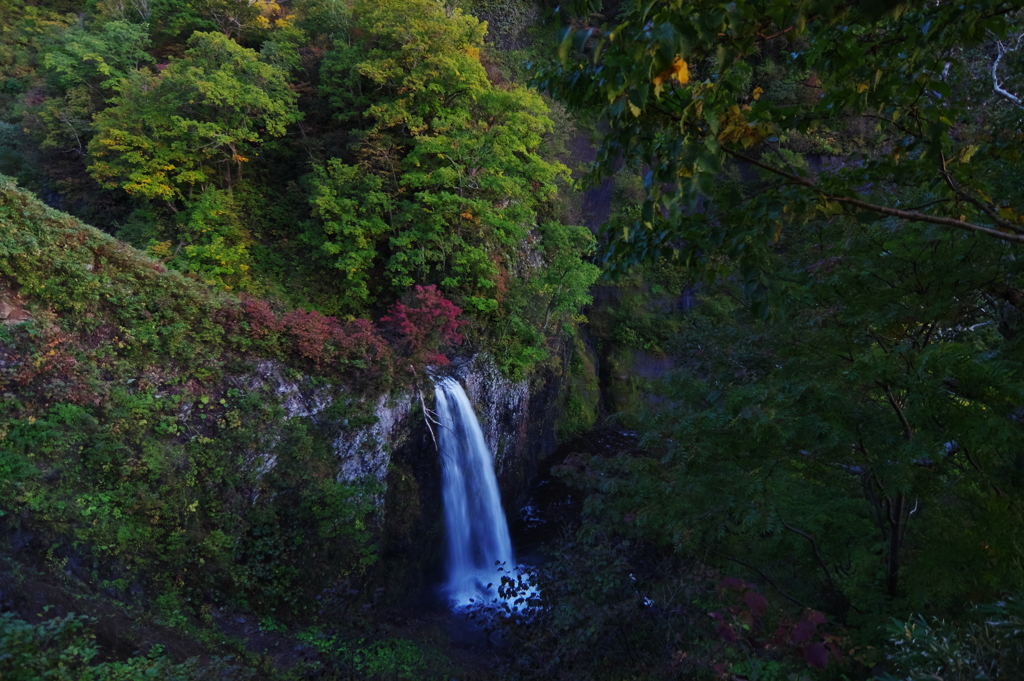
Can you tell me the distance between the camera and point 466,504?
9.93 m

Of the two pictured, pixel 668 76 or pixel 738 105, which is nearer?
pixel 668 76

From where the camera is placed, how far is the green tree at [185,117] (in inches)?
361

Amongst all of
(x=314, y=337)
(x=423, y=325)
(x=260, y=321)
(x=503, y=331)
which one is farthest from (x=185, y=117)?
(x=503, y=331)

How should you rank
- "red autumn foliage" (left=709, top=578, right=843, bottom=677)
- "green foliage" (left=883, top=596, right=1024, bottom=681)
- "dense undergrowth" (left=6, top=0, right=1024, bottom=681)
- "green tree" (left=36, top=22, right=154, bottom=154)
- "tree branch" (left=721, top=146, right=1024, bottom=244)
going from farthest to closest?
"green tree" (left=36, top=22, right=154, bottom=154), "red autumn foliage" (left=709, top=578, right=843, bottom=677), "dense undergrowth" (left=6, top=0, right=1024, bottom=681), "green foliage" (left=883, top=596, right=1024, bottom=681), "tree branch" (left=721, top=146, right=1024, bottom=244)

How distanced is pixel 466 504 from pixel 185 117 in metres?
8.57

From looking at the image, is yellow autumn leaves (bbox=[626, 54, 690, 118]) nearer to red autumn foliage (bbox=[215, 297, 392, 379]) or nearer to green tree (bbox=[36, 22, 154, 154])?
red autumn foliage (bbox=[215, 297, 392, 379])

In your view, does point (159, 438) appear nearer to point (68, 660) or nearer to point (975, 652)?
point (68, 660)

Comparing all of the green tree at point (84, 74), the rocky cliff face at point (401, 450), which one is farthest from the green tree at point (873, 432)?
the green tree at point (84, 74)

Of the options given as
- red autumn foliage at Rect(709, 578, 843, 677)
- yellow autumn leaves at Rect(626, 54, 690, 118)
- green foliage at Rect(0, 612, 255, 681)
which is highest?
yellow autumn leaves at Rect(626, 54, 690, 118)

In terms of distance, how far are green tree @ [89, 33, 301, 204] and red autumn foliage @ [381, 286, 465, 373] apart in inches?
159

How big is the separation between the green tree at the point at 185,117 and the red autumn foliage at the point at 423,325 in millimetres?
4030

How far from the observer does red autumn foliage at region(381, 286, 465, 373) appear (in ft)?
30.1

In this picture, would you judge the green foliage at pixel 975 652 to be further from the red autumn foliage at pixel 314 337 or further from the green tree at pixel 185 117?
the green tree at pixel 185 117

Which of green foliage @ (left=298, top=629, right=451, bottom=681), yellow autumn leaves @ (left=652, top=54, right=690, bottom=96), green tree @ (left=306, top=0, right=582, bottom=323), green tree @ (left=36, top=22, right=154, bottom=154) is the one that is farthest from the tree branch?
green tree @ (left=36, top=22, right=154, bottom=154)
